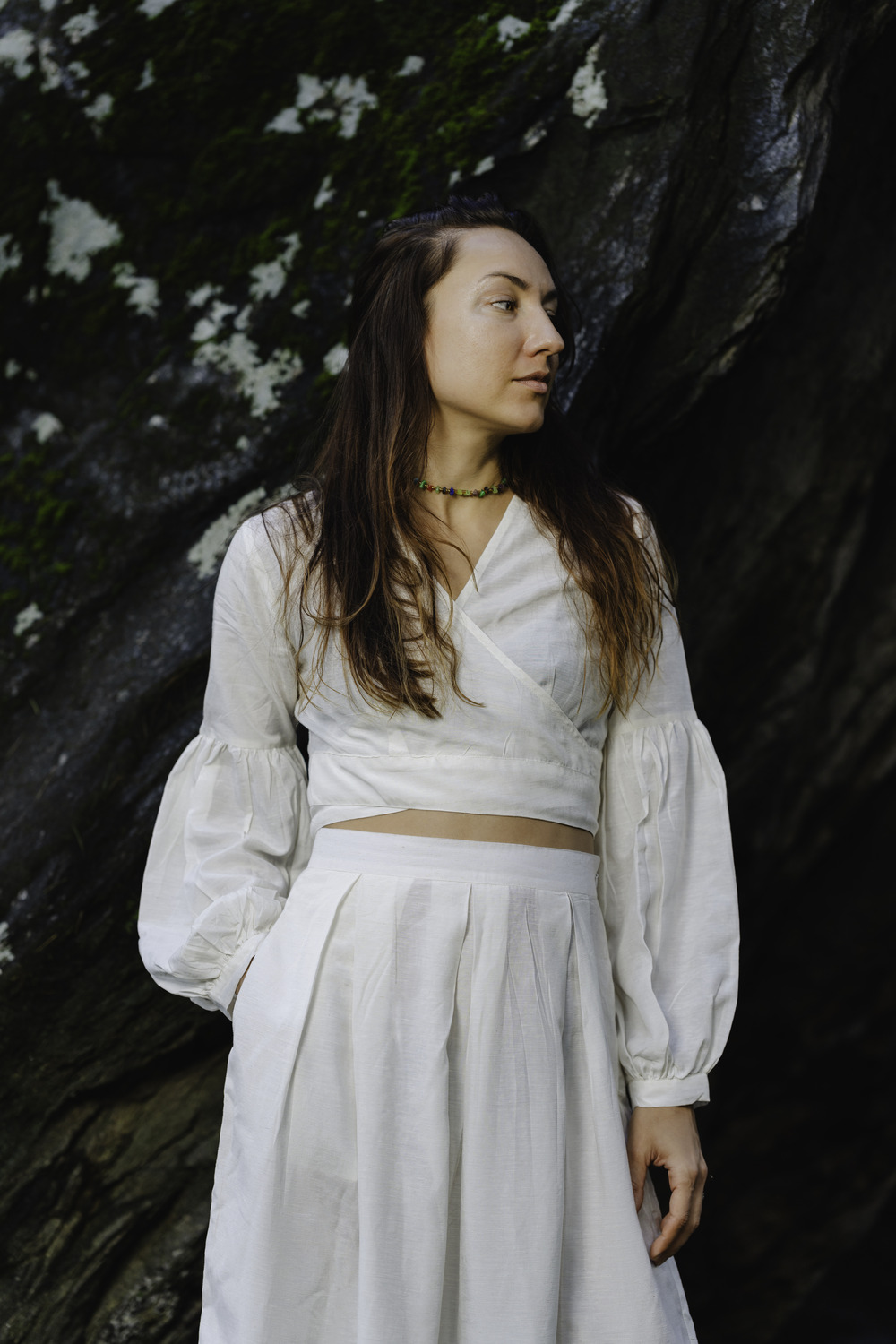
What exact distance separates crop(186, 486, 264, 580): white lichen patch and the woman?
0.44 m

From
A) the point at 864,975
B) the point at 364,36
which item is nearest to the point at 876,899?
the point at 864,975

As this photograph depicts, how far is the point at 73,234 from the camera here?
96.0 inches

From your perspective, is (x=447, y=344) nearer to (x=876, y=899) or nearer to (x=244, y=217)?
(x=244, y=217)

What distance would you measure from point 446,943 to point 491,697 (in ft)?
1.16

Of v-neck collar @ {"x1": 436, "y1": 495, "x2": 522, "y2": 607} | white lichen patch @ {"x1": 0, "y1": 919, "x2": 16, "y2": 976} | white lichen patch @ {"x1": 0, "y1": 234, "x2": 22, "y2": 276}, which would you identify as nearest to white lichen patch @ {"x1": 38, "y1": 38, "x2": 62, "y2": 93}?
white lichen patch @ {"x1": 0, "y1": 234, "x2": 22, "y2": 276}

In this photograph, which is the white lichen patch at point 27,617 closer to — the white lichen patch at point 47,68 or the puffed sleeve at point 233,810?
the puffed sleeve at point 233,810

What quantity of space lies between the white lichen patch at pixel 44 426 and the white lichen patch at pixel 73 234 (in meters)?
0.30

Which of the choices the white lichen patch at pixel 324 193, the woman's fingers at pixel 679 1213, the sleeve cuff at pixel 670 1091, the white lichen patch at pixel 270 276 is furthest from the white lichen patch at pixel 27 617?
the woman's fingers at pixel 679 1213

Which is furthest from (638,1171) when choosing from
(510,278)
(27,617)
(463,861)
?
(27,617)

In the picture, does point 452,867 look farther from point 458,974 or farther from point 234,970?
point 234,970

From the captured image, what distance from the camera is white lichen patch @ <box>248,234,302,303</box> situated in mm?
2434

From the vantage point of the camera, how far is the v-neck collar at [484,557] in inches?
69.0

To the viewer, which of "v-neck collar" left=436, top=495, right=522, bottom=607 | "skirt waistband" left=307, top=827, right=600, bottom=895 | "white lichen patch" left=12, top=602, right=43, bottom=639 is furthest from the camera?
"white lichen patch" left=12, top=602, right=43, bottom=639

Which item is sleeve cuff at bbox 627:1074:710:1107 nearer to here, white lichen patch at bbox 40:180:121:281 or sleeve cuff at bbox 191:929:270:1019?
sleeve cuff at bbox 191:929:270:1019
